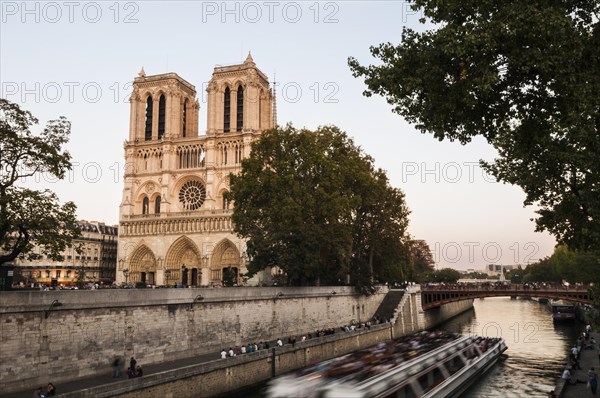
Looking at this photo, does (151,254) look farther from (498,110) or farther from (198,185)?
(498,110)

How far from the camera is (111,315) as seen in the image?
2491cm

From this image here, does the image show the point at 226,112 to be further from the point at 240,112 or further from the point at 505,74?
the point at 505,74

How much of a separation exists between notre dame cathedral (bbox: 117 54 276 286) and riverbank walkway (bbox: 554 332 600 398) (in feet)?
134

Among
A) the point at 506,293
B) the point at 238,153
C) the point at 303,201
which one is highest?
the point at 238,153

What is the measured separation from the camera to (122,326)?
2538cm

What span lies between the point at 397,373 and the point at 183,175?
57906 mm

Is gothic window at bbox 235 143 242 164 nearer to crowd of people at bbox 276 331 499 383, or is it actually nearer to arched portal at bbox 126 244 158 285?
arched portal at bbox 126 244 158 285

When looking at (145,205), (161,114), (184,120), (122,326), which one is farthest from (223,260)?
(122,326)

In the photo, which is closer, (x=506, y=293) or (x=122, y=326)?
(x=122, y=326)

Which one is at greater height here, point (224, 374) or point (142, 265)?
point (142, 265)

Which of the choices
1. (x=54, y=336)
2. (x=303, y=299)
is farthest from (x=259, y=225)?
(x=54, y=336)

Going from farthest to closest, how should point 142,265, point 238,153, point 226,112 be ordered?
point 226,112
point 142,265
point 238,153

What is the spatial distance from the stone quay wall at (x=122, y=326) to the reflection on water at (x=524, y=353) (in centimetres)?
1336

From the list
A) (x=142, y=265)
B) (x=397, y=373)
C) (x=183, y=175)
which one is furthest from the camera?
(x=183, y=175)
